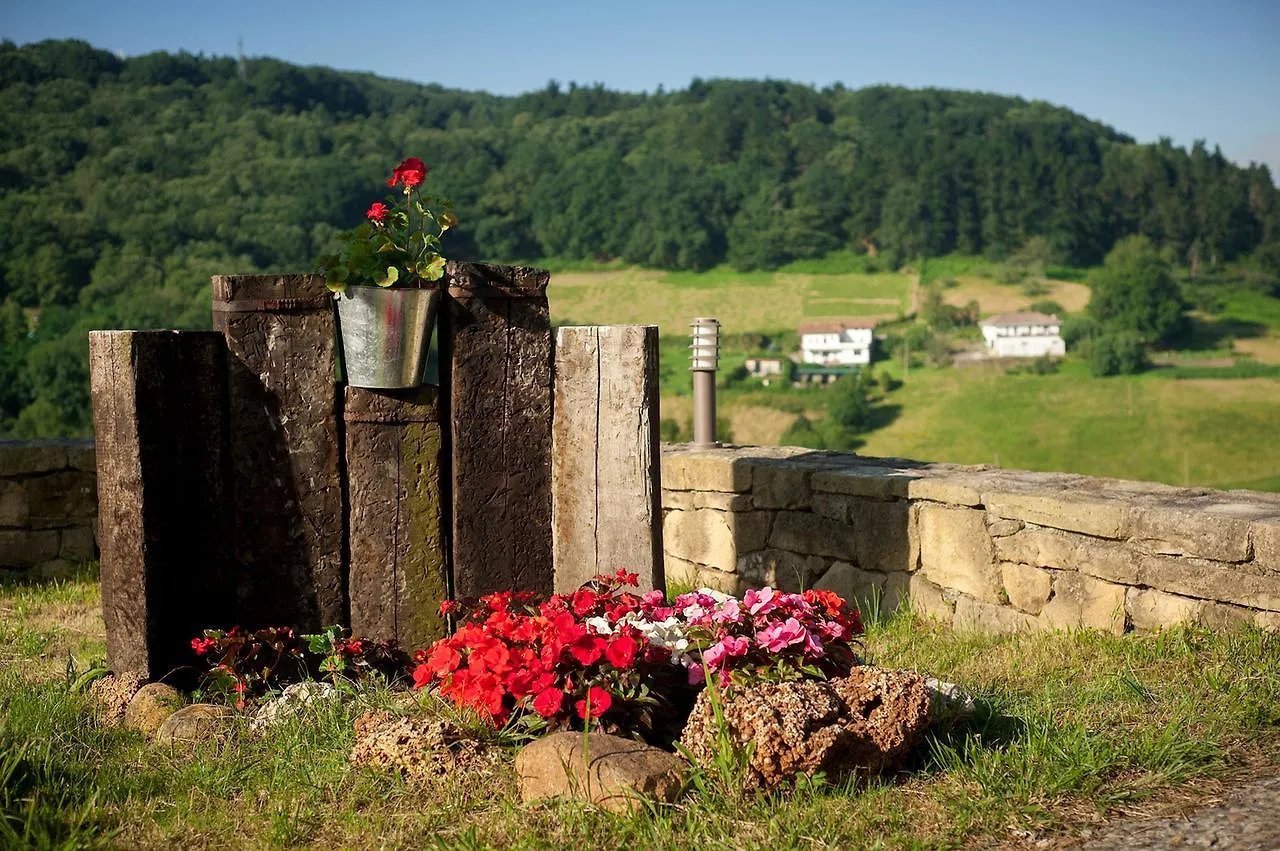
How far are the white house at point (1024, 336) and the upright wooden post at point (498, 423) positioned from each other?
37334mm

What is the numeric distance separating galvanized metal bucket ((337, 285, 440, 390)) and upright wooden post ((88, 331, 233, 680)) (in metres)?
0.47

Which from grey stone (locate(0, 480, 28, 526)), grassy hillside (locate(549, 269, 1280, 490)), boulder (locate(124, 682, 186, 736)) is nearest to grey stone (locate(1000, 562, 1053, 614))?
boulder (locate(124, 682, 186, 736))

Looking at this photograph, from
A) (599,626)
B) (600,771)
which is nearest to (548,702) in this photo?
(600,771)

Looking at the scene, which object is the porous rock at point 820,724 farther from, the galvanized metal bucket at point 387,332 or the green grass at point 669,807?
the galvanized metal bucket at point 387,332

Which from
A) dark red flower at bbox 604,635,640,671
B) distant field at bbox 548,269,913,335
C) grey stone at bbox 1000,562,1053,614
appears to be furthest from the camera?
distant field at bbox 548,269,913,335

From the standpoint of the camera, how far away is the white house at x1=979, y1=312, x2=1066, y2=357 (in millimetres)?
39094

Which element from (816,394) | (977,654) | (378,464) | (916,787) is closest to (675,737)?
(916,787)

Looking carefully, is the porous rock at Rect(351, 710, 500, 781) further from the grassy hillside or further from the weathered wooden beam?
A: the grassy hillside

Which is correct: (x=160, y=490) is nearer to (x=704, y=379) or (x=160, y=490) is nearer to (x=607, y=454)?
(x=607, y=454)

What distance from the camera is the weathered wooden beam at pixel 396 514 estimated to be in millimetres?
3969

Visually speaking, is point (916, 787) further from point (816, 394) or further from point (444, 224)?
point (816, 394)

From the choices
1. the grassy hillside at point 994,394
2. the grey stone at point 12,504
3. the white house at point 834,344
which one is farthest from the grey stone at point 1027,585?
the white house at point 834,344

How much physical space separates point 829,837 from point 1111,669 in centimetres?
188

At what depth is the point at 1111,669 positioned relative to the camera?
13.2 feet
